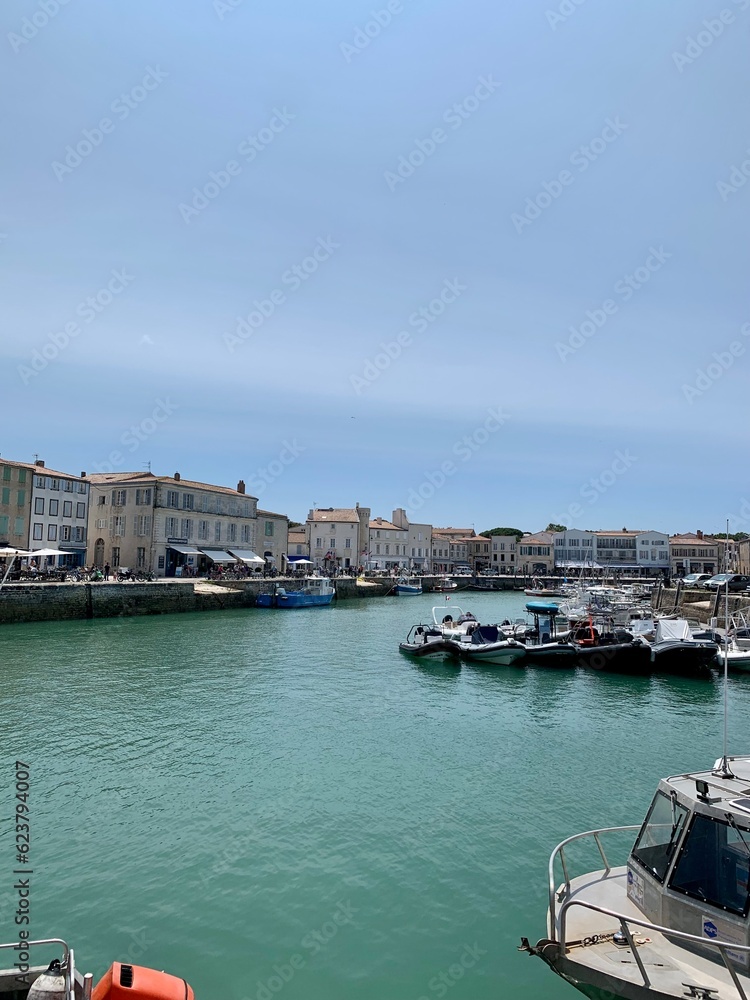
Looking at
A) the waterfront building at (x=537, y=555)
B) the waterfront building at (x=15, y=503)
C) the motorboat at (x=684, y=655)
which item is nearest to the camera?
the motorboat at (x=684, y=655)

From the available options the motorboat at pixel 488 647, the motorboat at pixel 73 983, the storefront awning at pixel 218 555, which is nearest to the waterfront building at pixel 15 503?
the storefront awning at pixel 218 555

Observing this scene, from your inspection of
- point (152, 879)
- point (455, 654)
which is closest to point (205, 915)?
point (152, 879)

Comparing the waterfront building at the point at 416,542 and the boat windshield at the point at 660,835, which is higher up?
the waterfront building at the point at 416,542

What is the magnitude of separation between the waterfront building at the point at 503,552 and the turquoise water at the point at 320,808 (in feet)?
348

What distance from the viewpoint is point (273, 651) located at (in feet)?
114

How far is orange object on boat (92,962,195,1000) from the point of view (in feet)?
20.9

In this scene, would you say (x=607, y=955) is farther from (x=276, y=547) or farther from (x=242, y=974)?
(x=276, y=547)

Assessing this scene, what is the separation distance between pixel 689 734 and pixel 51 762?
1792 cm

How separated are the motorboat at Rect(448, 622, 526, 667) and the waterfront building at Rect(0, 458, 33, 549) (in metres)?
36.0

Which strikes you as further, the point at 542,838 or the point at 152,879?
the point at 542,838

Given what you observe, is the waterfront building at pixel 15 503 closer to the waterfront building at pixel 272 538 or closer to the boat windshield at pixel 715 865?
the waterfront building at pixel 272 538

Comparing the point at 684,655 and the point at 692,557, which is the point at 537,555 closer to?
the point at 692,557

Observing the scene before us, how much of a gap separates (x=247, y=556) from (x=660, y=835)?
65.6 metres

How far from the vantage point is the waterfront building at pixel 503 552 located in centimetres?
13412
